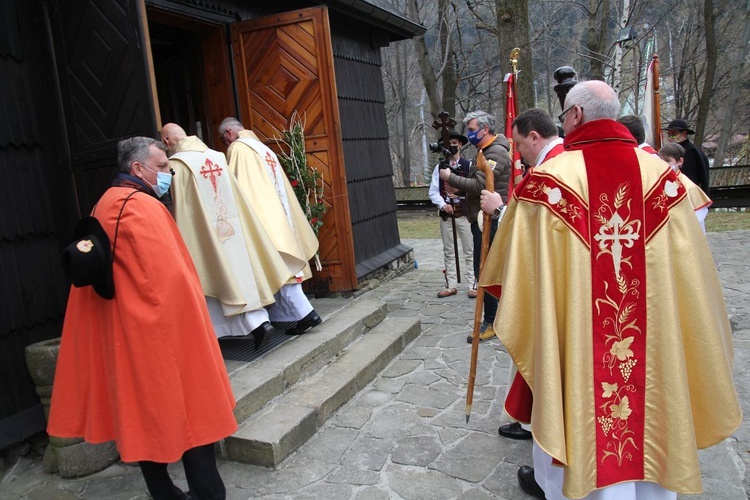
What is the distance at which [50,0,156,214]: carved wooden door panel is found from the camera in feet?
12.1

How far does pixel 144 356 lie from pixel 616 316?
7.28ft

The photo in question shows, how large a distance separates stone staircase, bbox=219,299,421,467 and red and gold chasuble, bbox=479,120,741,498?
6.28 ft

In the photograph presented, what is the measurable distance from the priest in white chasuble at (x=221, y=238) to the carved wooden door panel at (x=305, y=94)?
2.03m

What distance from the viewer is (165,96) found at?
757 cm

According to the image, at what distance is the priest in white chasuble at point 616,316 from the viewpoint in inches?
95.1

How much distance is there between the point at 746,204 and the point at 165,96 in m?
14.0

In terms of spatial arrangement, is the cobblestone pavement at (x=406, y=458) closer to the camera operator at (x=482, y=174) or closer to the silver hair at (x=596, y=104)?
the camera operator at (x=482, y=174)

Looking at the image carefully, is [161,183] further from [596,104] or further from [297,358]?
[596,104]

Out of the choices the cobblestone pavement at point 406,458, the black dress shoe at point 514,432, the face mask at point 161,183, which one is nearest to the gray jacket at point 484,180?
the cobblestone pavement at point 406,458

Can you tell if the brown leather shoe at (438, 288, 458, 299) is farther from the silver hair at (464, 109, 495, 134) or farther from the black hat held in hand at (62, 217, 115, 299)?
the black hat held in hand at (62, 217, 115, 299)

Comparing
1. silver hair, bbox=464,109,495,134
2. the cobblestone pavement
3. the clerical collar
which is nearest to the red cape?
the cobblestone pavement

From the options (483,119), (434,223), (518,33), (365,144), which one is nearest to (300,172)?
(483,119)

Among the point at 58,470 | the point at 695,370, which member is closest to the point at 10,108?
the point at 58,470

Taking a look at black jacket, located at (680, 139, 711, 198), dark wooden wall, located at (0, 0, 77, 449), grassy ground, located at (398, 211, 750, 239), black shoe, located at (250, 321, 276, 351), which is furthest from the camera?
grassy ground, located at (398, 211, 750, 239)
